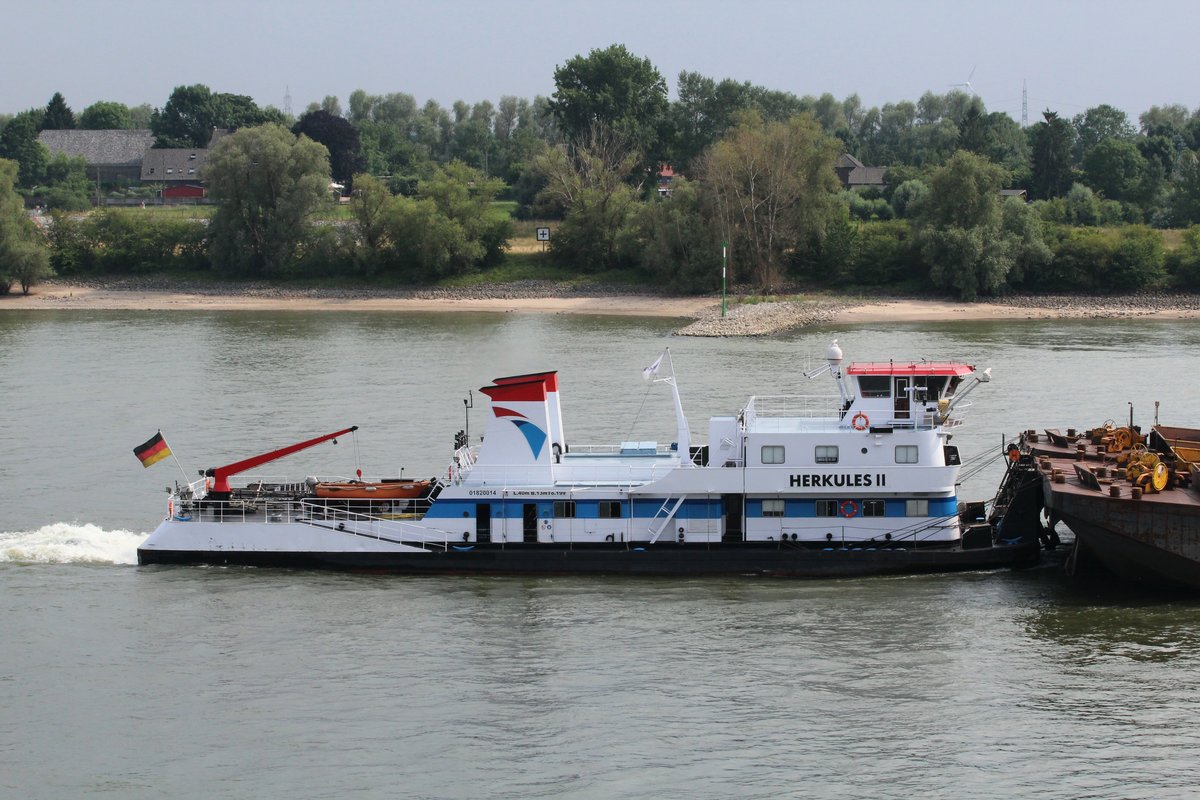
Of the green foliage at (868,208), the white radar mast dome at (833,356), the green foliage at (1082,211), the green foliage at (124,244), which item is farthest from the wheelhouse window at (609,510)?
the green foliage at (868,208)

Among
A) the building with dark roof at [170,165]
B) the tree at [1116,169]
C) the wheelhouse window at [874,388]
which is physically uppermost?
the building with dark roof at [170,165]

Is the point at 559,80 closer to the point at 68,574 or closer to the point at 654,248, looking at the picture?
the point at 654,248

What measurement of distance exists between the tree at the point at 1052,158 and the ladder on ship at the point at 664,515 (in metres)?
86.1

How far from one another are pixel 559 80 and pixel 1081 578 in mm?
94655

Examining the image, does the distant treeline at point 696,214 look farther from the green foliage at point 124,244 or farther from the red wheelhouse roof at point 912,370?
the red wheelhouse roof at point 912,370

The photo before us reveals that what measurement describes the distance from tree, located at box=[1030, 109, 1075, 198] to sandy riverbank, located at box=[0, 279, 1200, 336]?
88.4 ft

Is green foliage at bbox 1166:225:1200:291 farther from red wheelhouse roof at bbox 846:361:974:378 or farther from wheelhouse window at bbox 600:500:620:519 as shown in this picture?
wheelhouse window at bbox 600:500:620:519

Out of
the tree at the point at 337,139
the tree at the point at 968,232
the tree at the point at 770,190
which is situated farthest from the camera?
the tree at the point at 337,139

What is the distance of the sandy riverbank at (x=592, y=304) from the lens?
246 ft

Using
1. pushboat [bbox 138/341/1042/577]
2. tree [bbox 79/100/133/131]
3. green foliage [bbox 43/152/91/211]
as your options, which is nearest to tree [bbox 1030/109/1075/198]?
green foliage [bbox 43/152/91/211]

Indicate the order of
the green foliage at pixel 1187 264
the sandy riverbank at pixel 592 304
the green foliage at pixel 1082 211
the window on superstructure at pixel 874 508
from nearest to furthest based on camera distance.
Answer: the window on superstructure at pixel 874 508 < the sandy riverbank at pixel 592 304 < the green foliage at pixel 1187 264 < the green foliage at pixel 1082 211

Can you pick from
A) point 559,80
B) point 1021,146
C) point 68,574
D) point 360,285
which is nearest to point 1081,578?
point 68,574

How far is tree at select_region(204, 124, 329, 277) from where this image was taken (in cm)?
9125

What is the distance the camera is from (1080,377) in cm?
5072
